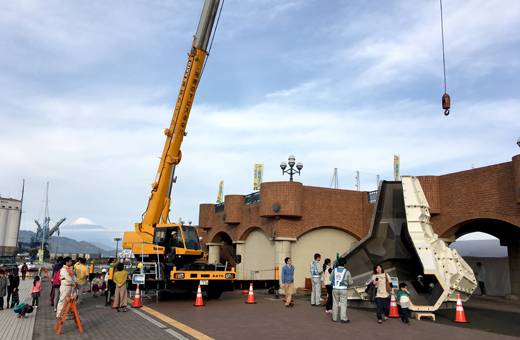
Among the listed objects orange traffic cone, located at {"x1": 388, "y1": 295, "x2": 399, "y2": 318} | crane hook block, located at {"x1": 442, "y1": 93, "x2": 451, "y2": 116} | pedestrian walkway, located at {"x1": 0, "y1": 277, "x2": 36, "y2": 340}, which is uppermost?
crane hook block, located at {"x1": 442, "y1": 93, "x2": 451, "y2": 116}

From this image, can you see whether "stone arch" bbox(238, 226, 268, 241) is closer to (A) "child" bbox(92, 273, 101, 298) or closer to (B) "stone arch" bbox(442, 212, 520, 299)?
(A) "child" bbox(92, 273, 101, 298)

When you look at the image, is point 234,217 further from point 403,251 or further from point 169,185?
point 403,251

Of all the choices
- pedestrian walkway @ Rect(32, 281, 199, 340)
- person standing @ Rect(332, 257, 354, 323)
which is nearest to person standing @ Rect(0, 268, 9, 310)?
pedestrian walkway @ Rect(32, 281, 199, 340)

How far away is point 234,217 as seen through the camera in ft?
86.4

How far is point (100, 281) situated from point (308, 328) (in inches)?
439

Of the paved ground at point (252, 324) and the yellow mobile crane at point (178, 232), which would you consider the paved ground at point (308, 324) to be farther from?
the yellow mobile crane at point (178, 232)

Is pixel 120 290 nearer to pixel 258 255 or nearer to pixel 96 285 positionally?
pixel 96 285

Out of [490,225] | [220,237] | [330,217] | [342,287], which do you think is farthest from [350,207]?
[342,287]

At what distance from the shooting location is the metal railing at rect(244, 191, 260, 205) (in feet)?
81.0

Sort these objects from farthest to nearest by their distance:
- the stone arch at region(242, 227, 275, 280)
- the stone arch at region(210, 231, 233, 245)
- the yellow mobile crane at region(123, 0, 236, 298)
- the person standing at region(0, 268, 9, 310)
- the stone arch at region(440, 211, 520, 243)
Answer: the stone arch at region(210, 231, 233, 245) < the stone arch at region(242, 227, 275, 280) < the stone arch at region(440, 211, 520, 243) < the yellow mobile crane at region(123, 0, 236, 298) < the person standing at region(0, 268, 9, 310)

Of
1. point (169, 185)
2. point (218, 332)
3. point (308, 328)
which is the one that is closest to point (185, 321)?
point (218, 332)

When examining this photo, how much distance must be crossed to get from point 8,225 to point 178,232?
541ft

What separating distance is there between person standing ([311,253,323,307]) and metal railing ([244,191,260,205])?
11456 millimetres

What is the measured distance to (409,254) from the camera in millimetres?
14008
